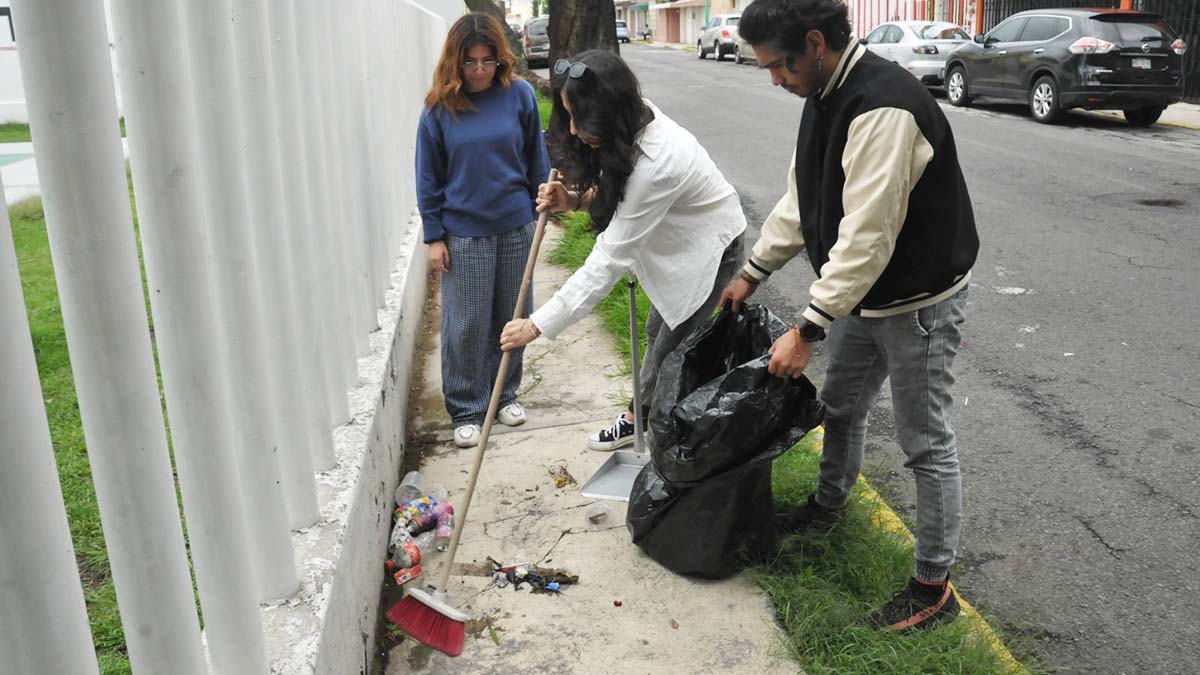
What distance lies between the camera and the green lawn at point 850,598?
2760 millimetres

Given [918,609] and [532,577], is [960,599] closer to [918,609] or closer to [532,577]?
[918,609]

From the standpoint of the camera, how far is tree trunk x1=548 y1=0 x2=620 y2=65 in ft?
30.5

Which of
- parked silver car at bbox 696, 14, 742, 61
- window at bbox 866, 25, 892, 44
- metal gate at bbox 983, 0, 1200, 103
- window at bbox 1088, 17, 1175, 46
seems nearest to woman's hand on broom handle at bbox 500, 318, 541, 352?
window at bbox 1088, 17, 1175, 46

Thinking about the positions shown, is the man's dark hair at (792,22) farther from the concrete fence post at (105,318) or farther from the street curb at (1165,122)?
the street curb at (1165,122)

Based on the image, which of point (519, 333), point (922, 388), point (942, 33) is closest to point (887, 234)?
point (922, 388)

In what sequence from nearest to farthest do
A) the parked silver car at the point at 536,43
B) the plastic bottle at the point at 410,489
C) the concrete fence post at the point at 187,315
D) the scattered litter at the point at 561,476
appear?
the concrete fence post at the point at 187,315 → the plastic bottle at the point at 410,489 → the scattered litter at the point at 561,476 → the parked silver car at the point at 536,43

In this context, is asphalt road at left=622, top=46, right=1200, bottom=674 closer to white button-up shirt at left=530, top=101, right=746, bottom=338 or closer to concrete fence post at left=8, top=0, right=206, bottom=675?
white button-up shirt at left=530, top=101, right=746, bottom=338

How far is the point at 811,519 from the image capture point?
136 inches

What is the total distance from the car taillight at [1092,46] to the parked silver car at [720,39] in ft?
63.9

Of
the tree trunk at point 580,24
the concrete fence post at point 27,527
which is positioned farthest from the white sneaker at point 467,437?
the tree trunk at point 580,24

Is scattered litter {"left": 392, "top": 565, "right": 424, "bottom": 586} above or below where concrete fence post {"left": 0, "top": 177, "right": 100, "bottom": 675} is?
below

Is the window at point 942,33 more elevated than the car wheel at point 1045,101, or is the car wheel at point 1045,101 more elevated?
the window at point 942,33

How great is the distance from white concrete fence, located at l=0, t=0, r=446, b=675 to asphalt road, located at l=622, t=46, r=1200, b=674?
210 cm

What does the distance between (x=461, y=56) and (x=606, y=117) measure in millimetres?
1128
